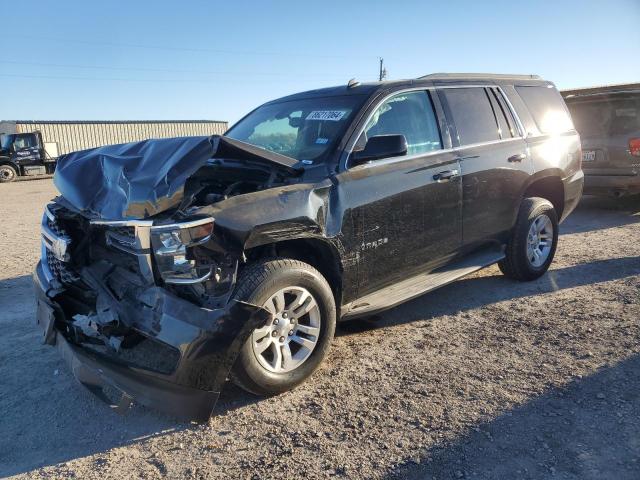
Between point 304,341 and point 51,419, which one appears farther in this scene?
point 304,341

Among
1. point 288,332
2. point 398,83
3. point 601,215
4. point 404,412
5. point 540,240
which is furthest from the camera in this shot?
point 601,215

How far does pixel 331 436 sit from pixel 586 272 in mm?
4035

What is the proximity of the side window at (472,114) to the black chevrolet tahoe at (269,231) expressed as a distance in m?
0.02

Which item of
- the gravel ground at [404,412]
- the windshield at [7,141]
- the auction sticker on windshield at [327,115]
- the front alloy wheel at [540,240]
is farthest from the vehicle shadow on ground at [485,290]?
the windshield at [7,141]

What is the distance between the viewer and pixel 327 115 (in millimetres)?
4090

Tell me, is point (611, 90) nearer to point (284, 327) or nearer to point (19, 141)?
point (284, 327)

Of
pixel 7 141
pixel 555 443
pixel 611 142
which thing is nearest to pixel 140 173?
pixel 555 443

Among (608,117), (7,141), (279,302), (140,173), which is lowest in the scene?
(279,302)

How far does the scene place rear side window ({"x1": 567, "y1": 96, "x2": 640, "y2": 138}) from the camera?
332 inches

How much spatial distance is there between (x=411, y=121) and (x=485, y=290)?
1977mm

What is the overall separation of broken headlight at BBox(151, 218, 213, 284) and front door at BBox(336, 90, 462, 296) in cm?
109

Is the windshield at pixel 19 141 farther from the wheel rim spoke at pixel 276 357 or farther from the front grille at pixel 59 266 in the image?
the wheel rim spoke at pixel 276 357

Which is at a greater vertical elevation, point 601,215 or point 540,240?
point 540,240

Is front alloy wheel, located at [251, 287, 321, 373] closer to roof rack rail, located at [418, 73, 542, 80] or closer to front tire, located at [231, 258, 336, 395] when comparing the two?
A: front tire, located at [231, 258, 336, 395]
